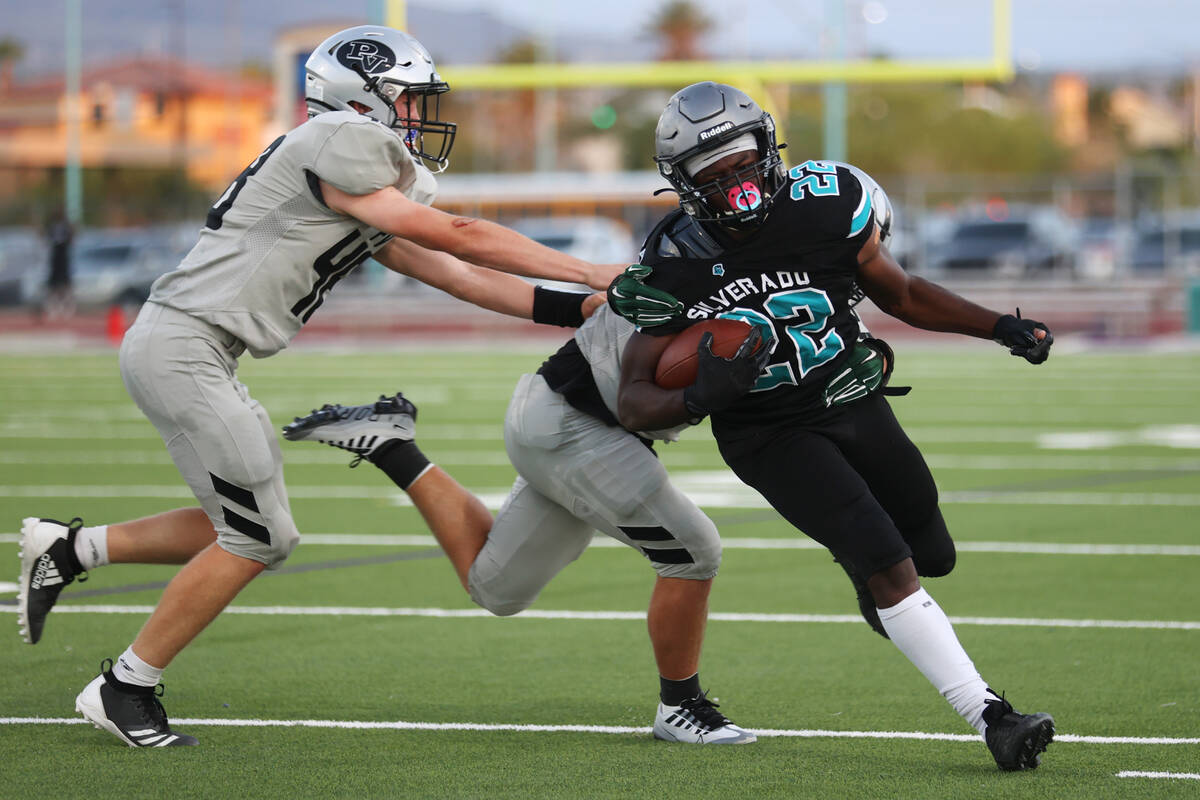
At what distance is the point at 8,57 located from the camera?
6569 centimetres

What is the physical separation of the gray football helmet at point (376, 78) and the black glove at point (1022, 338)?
1609 millimetres

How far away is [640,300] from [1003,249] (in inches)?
1010

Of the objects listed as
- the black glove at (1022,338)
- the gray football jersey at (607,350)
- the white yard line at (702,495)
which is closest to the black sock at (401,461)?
the gray football jersey at (607,350)

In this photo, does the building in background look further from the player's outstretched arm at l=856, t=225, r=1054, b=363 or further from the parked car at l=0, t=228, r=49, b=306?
the player's outstretched arm at l=856, t=225, r=1054, b=363

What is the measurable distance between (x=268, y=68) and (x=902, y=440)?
80931mm

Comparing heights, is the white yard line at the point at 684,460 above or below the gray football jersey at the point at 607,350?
below

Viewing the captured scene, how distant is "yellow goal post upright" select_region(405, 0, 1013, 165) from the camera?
2417 centimetres

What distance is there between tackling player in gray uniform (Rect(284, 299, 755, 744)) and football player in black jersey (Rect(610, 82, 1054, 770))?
218mm

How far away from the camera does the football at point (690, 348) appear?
4223 mm

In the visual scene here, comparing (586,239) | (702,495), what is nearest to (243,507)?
(702,495)

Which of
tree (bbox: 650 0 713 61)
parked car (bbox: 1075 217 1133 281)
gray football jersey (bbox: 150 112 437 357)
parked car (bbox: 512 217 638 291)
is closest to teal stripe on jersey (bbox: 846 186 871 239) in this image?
gray football jersey (bbox: 150 112 437 357)

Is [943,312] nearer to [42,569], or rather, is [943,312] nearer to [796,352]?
[796,352]

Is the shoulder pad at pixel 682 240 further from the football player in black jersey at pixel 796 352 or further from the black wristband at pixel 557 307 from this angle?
the black wristband at pixel 557 307

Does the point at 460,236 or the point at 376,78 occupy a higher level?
the point at 376,78
